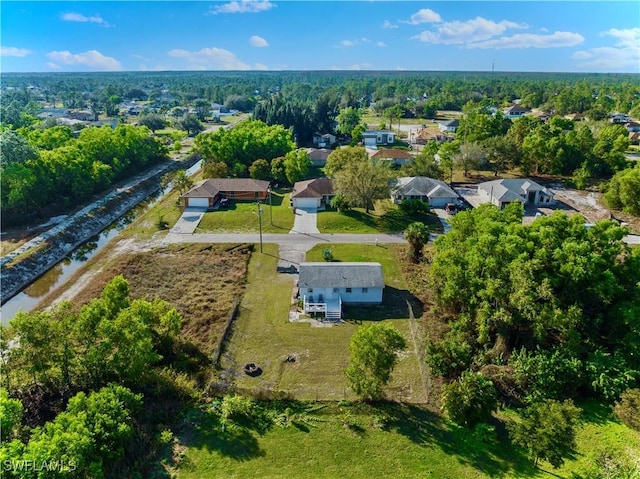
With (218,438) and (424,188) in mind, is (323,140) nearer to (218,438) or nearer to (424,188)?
(424,188)

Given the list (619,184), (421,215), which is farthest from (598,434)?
(619,184)

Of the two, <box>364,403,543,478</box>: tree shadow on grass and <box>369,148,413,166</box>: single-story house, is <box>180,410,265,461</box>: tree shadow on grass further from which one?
<box>369,148,413,166</box>: single-story house

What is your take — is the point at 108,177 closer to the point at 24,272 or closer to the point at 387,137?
the point at 24,272

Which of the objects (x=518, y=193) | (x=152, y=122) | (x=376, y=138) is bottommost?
(x=518, y=193)

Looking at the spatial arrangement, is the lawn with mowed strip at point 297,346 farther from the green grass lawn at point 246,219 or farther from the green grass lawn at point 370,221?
the green grass lawn at point 246,219

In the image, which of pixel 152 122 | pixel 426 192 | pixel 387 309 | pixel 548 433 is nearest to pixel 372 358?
pixel 548 433

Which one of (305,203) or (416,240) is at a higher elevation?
(416,240)
